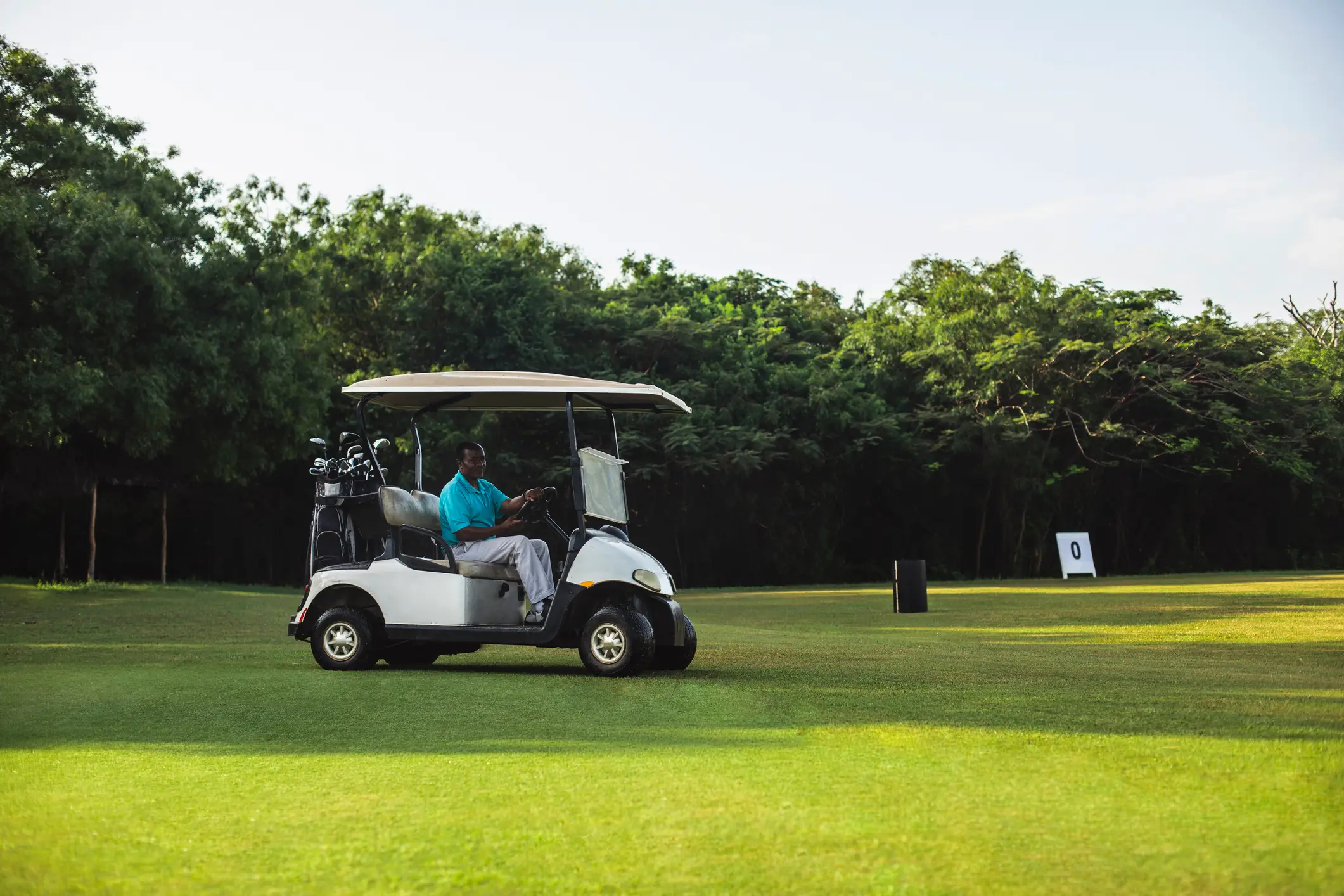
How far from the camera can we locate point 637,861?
435 centimetres

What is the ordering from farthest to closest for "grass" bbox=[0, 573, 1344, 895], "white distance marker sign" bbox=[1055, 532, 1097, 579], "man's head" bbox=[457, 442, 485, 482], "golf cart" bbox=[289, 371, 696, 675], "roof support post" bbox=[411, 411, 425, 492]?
"white distance marker sign" bbox=[1055, 532, 1097, 579] → "roof support post" bbox=[411, 411, 425, 492] → "man's head" bbox=[457, 442, 485, 482] → "golf cart" bbox=[289, 371, 696, 675] → "grass" bbox=[0, 573, 1344, 895]

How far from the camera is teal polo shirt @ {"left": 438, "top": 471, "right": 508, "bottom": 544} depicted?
11.2 meters

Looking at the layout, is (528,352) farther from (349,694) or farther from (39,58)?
(349,694)

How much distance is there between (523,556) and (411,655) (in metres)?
1.84

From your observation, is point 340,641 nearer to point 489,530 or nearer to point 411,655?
point 411,655

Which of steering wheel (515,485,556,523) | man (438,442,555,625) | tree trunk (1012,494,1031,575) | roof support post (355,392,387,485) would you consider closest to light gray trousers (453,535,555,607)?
man (438,442,555,625)

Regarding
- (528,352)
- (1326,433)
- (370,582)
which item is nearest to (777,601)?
(528,352)

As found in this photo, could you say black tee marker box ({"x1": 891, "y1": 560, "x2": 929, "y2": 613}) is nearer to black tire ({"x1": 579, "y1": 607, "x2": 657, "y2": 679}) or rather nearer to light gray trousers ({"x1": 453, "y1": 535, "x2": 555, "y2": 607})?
light gray trousers ({"x1": 453, "y1": 535, "x2": 555, "y2": 607})

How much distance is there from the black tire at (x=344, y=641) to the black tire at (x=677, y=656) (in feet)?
7.52

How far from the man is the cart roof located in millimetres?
467

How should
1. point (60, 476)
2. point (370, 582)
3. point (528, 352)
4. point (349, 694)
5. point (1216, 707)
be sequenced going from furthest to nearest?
1. point (528, 352)
2. point (60, 476)
3. point (370, 582)
4. point (349, 694)
5. point (1216, 707)

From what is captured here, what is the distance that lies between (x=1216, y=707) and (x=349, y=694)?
17.9 feet

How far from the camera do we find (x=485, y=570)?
1105 centimetres

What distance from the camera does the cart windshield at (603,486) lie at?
10.9 meters
